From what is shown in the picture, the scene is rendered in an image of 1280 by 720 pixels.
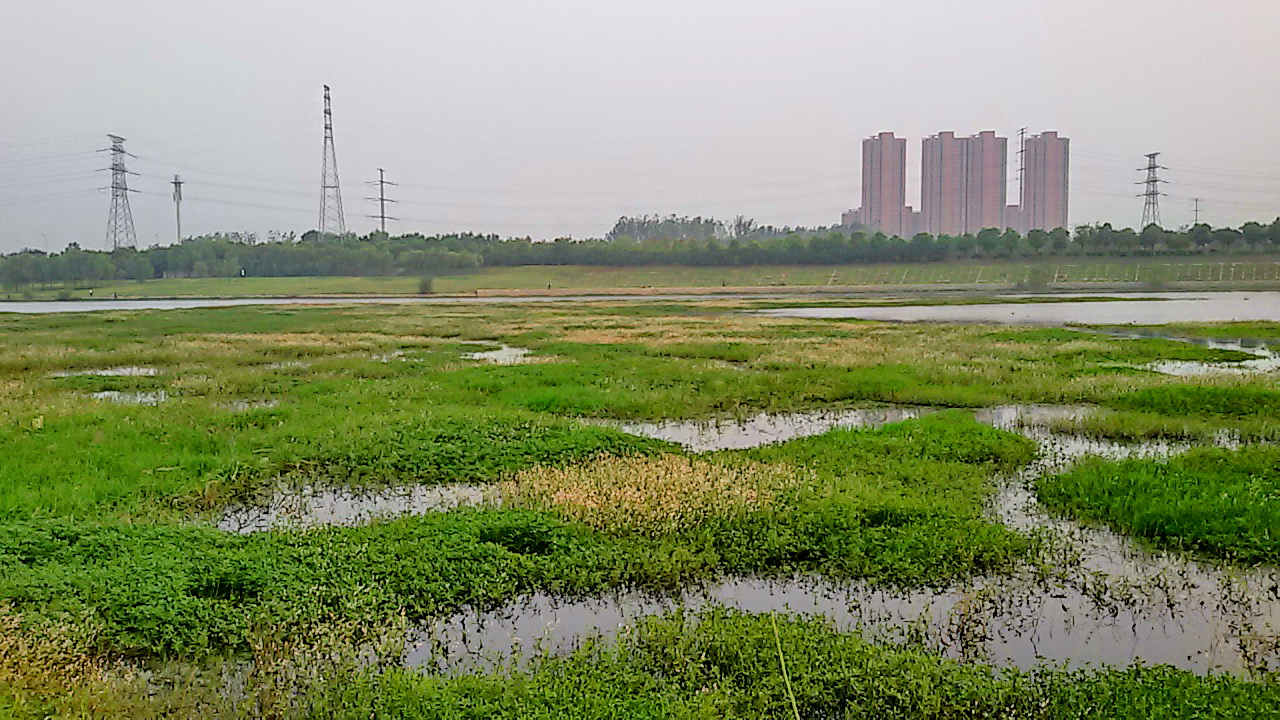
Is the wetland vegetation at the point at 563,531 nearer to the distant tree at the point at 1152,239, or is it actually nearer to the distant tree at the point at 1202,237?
the distant tree at the point at 1152,239

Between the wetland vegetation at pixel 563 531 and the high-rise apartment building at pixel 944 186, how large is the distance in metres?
178

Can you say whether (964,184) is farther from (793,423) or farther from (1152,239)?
(793,423)

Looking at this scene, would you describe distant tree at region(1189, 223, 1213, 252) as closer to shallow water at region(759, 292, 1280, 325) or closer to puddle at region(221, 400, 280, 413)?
shallow water at region(759, 292, 1280, 325)

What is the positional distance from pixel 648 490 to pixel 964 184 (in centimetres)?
19602

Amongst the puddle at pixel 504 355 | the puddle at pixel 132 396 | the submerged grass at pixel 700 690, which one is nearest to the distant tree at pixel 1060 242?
the puddle at pixel 504 355

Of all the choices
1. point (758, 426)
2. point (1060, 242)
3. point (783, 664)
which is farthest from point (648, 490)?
point (1060, 242)

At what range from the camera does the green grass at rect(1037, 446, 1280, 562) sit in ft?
32.3

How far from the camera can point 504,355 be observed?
31641 mm

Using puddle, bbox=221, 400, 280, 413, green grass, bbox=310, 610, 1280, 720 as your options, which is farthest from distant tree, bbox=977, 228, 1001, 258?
green grass, bbox=310, 610, 1280, 720

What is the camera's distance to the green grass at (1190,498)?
9844mm

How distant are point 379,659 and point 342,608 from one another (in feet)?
3.03

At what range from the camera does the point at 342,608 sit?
7.96 meters

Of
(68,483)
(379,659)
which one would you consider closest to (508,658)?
(379,659)

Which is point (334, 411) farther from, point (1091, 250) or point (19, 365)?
point (1091, 250)
